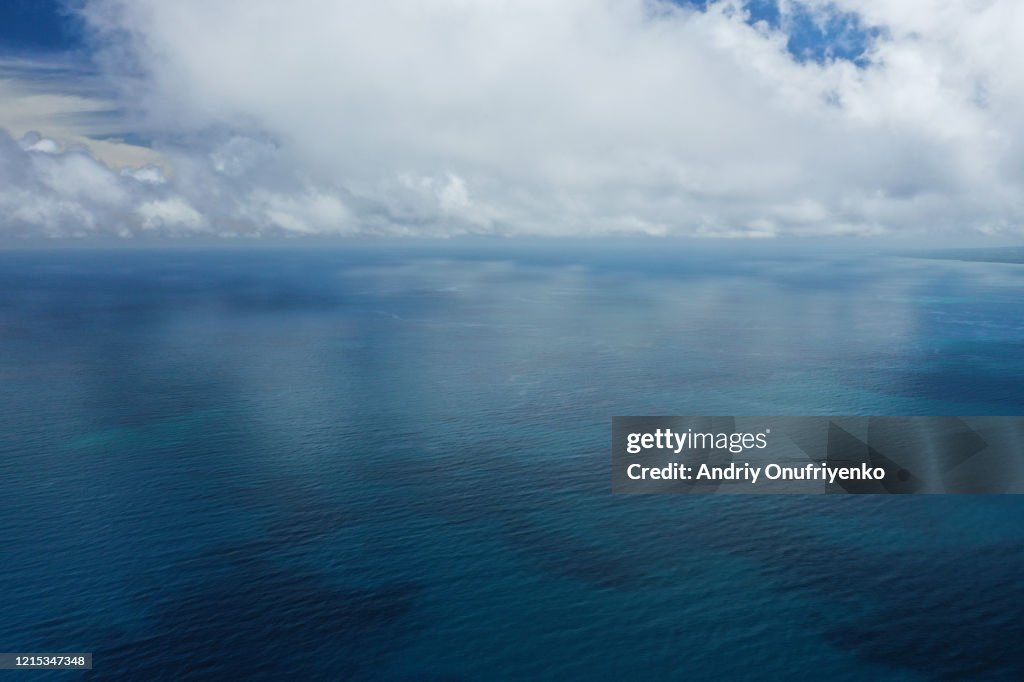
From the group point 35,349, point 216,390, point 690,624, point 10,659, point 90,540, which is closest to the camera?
point 10,659

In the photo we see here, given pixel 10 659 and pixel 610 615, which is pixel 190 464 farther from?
pixel 610 615

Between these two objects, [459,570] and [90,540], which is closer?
[459,570]

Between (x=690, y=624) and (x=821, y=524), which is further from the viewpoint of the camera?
(x=821, y=524)

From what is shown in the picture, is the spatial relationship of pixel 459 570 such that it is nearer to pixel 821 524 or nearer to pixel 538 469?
pixel 538 469

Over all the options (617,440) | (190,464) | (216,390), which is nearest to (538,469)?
(617,440)

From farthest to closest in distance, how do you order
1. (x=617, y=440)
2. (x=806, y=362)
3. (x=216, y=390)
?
(x=806, y=362), (x=216, y=390), (x=617, y=440)

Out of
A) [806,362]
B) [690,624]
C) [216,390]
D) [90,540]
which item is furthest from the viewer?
[806,362]

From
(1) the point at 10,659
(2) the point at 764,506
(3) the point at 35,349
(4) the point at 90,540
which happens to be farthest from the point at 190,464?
(3) the point at 35,349

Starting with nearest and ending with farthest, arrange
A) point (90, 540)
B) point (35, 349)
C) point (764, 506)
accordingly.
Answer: point (90, 540)
point (764, 506)
point (35, 349)
